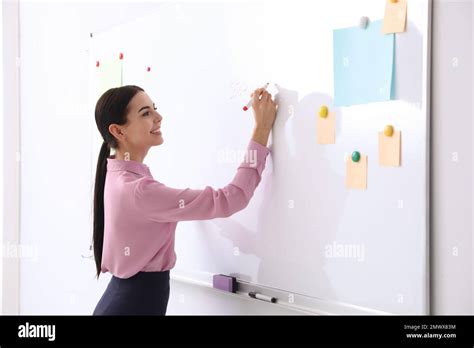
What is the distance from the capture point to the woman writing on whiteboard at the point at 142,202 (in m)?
1.54

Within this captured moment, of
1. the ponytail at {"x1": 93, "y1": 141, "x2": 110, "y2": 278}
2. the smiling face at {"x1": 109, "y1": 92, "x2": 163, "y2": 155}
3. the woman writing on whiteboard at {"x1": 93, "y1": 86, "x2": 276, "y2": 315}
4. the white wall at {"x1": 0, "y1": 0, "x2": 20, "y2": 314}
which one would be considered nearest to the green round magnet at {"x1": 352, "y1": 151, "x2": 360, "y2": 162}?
the woman writing on whiteboard at {"x1": 93, "y1": 86, "x2": 276, "y2": 315}

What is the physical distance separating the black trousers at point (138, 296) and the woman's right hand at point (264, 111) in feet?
1.83

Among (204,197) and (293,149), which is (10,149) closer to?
(204,197)

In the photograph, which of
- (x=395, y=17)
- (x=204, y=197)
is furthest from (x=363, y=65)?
(x=204, y=197)

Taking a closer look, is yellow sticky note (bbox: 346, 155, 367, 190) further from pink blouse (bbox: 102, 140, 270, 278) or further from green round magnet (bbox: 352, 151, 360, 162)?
pink blouse (bbox: 102, 140, 270, 278)

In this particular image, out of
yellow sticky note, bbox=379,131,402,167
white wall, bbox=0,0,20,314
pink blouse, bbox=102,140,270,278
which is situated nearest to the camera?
yellow sticky note, bbox=379,131,402,167

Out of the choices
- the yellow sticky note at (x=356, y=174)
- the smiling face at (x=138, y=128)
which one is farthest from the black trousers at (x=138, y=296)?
the yellow sticky note at (x=356, y=174)

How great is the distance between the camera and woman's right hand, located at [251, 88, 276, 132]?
1.57 meters

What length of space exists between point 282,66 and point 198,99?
1.26 ft

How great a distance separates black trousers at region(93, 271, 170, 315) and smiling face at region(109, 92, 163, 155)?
0.41m

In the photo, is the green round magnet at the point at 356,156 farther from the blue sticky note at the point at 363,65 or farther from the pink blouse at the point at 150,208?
the pink blouse at the point at 150,208

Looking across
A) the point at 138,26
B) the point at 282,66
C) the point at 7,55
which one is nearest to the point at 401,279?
the point at 282,66

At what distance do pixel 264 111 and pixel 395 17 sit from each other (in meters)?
0.45

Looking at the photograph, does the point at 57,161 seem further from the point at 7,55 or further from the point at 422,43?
the point at 422,43
